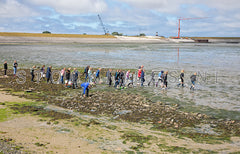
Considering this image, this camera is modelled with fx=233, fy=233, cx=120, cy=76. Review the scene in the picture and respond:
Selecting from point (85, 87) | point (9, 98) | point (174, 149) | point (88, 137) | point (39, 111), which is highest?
point (85, 87)

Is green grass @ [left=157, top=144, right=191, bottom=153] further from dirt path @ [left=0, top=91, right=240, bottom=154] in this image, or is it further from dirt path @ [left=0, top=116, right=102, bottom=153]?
dirt path @ [left=0, top=116, right=102, bottom=153]

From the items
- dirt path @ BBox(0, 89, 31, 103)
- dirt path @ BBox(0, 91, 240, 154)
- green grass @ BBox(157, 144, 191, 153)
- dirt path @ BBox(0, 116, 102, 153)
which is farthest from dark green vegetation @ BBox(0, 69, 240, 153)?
dirt path @ BBox(0, 116, 102, 153)

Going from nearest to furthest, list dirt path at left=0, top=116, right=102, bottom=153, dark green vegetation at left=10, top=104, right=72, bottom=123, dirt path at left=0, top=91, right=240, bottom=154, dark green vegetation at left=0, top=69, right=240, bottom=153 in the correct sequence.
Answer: dirt path at left=0, top=116, right=102, bottom=153 → dirt path at left=0, top=91, right=240, bottom=154 → dark green vegetation at left=0, top=69, right=240, bottom=153 → dark green vegetation at left=10, top=104, right=72, bottom=123

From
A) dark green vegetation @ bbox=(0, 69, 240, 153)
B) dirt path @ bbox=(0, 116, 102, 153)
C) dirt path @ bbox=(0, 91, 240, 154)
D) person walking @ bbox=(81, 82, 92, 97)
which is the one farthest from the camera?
person walking @ bbox=(81, 82, 92, 97)

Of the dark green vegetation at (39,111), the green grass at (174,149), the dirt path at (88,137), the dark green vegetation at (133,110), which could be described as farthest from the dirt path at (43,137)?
the green grass at (174,149)

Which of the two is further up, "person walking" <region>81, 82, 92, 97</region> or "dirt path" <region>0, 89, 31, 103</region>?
"person walking" <region>81, 82, 92, 97</region>

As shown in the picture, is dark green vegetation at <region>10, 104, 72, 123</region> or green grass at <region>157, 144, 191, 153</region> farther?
dark green vegetation at <region>10, 104, 72, 123</region>

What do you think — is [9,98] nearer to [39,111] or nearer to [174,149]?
[39,111]

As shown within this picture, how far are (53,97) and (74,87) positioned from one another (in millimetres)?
4014

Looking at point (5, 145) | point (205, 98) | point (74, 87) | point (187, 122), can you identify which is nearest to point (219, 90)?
point (205, 98)

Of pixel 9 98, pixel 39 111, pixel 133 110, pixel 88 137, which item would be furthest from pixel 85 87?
pixel 88 137

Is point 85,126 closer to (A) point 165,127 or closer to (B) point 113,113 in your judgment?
(B) point 113,113

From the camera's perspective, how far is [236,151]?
36.7ft

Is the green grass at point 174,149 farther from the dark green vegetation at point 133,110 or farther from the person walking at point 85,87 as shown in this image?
the person walking at point 85,87
